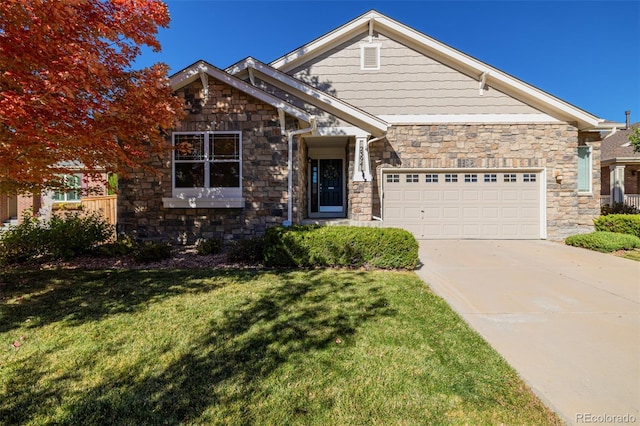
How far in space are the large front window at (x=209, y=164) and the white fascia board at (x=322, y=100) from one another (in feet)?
8.14

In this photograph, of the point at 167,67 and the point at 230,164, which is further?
the point at 230,164

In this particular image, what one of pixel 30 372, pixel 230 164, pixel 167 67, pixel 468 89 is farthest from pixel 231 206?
pixel 468 89

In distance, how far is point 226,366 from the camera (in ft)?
8.72

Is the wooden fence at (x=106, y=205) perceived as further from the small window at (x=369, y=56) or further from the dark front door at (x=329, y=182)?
the small window at (x=369, y=56)

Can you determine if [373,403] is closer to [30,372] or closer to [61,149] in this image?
[30,372]

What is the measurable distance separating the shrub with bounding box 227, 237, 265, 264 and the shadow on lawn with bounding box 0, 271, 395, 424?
229 cm

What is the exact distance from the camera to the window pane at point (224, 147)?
805 cm

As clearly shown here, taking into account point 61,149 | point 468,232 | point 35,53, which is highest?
point 35,53

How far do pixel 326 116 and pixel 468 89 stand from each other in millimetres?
5091

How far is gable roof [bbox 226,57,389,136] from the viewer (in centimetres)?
853

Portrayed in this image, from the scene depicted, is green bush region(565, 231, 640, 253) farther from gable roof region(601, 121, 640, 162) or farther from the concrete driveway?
gable roof region(601, 121, 640, 162)

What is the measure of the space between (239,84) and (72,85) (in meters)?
4.15

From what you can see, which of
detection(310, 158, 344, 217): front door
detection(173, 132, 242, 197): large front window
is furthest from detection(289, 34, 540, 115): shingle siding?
detection(173, 132, 242, 197): large front window

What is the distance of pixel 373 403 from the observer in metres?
2.23
